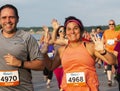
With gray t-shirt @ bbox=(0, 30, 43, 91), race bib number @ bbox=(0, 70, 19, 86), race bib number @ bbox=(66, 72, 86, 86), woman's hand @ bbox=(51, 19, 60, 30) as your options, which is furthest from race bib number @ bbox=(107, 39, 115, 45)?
race bib number @ bbox=(0, 70, 19, 86)

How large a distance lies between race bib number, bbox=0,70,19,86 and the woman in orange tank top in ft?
2.88

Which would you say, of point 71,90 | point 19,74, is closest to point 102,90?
point 71,90

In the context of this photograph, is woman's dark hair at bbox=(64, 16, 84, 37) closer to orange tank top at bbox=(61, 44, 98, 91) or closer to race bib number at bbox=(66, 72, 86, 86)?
orange tank top at bbox=(61, 44, 98, 91)

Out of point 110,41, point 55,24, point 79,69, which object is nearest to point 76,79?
point 79,69

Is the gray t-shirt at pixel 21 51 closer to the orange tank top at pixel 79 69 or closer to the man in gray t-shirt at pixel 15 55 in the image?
the man in gray t-shirt at pixel 15 55

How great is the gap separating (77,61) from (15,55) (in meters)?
1.19

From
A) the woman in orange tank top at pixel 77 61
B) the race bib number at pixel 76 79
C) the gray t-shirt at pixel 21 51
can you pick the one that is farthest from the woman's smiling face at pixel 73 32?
the gray t-shirt at pixel 21 51

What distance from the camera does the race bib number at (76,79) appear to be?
19.0 feet

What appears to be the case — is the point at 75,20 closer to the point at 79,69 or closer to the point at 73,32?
the point at 73,32

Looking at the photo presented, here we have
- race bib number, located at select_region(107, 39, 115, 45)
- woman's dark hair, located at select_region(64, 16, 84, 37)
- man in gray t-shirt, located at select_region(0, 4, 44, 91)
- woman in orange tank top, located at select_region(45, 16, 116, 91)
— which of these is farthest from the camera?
race bib number, located at select_region(107, 39, 115, 45)

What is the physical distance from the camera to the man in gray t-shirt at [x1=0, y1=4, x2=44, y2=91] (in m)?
4.83

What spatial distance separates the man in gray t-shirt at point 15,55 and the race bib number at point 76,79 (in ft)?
3.20

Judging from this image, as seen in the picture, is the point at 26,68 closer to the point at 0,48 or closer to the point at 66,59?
the point at 0,48

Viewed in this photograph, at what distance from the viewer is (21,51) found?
4848mm
